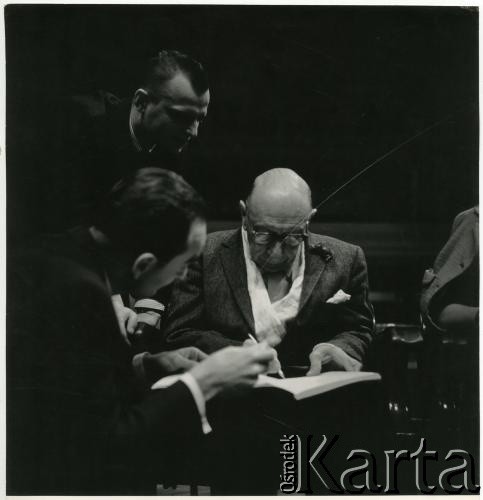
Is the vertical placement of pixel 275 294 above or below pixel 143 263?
below

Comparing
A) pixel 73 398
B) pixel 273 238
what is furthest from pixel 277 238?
pixel 73 398

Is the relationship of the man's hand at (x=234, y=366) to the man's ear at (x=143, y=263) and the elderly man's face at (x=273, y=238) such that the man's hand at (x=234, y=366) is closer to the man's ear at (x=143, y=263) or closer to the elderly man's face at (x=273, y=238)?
the elderly man's face at (x=273, y=238)

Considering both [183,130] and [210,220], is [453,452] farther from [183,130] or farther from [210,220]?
[183,130]

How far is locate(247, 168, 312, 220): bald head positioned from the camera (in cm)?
276

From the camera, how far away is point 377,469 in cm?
285

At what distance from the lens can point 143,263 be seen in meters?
2.65

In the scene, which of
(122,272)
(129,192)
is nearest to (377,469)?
(122,272)

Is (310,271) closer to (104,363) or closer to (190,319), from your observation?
(190,319)

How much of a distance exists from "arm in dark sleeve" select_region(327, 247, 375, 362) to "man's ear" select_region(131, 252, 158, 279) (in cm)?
76

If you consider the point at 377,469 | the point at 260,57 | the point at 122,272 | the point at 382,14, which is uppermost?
the point at 382,14

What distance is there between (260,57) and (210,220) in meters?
0.72

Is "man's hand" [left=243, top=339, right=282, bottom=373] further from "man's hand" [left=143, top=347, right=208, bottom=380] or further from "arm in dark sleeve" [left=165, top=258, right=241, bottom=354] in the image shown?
"man's hand" [left=143, top=347, right=208, bottom=380]

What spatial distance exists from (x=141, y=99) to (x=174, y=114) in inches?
5.9

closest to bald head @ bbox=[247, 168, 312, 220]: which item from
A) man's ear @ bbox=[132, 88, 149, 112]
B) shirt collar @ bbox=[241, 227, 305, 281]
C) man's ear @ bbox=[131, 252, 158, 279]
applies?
shirt collar @ bbox=[241, 227, 305, 281]
